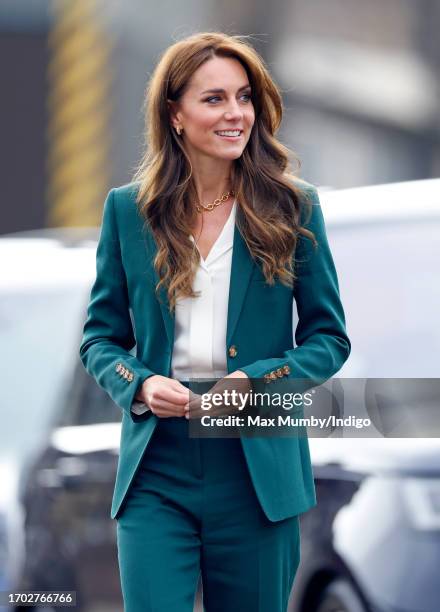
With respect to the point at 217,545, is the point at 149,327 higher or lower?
higher

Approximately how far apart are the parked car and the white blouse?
83 centimetres

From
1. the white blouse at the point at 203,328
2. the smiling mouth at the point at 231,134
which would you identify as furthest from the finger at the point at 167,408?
the smiling mouth at the point at 231,134

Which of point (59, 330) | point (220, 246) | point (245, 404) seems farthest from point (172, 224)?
point (59, 330)

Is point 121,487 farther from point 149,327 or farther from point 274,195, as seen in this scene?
point 274,195

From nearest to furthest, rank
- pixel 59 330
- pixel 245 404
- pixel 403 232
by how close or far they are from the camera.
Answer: pixel 245 404
pixel 403 232
pixel 59 330

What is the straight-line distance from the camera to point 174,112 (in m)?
3.94

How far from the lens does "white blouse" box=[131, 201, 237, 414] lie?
3.75m

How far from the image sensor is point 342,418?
4594 mm

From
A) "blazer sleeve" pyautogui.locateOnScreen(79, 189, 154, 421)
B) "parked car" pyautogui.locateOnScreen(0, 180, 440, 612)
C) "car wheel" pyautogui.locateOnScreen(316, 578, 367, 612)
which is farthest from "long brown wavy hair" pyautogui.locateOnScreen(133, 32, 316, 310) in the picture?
"car wheel" pyautogui.locateOnScreen(316, 578, 367, 612)

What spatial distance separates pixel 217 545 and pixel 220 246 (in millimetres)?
670

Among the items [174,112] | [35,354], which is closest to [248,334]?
[174,112]

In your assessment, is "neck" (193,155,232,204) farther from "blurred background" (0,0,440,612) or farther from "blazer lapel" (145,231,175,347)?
"blurred background" (0,0,440,612)

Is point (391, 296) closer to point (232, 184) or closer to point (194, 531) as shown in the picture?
point (232, 184)

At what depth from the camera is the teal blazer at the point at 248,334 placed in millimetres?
3715
